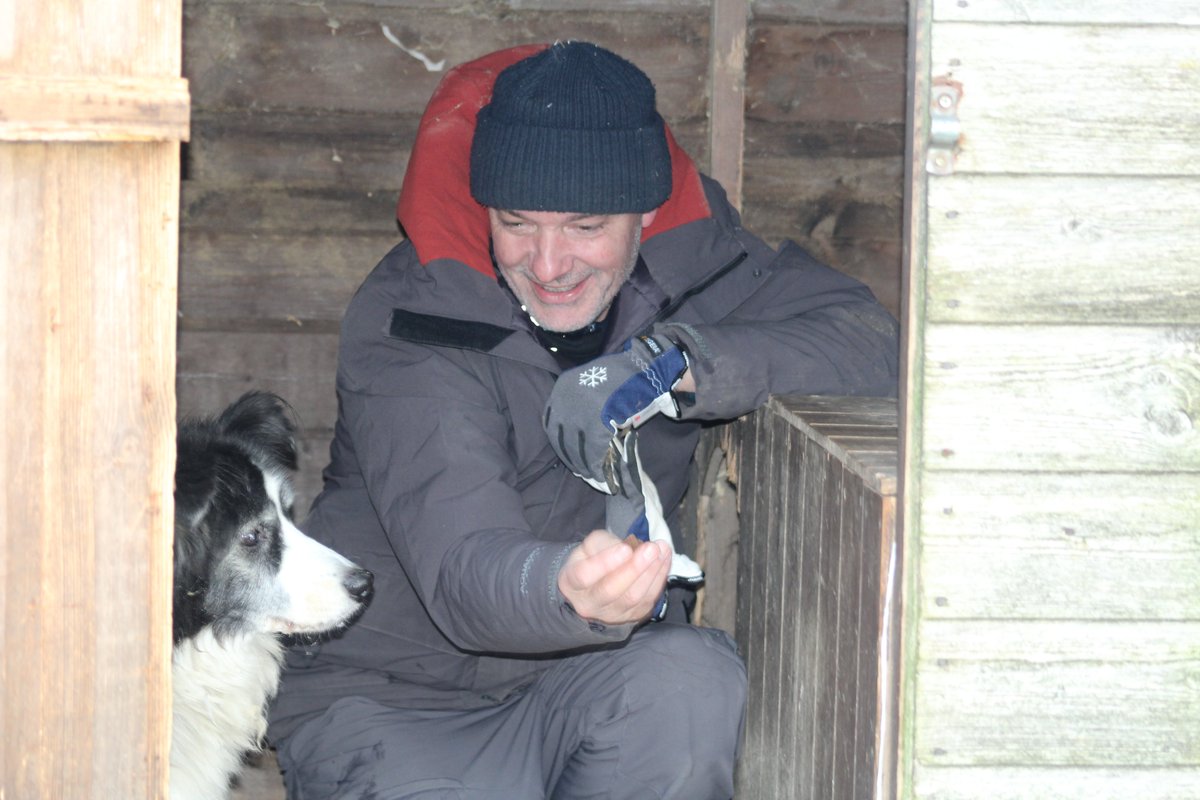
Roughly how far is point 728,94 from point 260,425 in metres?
1.37

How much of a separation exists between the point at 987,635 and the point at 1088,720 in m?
0.16

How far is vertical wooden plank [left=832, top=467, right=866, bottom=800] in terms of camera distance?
1.80 metres

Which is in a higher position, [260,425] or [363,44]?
[363,44]

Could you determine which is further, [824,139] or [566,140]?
[824,139]

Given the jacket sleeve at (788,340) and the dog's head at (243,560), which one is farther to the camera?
the dog's head at (243,560)

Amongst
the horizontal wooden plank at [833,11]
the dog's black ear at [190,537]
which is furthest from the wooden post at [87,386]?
the horizontal wooden plank at [833,11]

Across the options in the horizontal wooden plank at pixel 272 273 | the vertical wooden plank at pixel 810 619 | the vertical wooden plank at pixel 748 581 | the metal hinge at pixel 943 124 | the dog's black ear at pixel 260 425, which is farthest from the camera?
the horizontal wooden plank at pixel 272 273

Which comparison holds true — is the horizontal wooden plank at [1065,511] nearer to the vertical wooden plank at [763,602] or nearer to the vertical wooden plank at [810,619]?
the vertical wooden plank at [810,619]

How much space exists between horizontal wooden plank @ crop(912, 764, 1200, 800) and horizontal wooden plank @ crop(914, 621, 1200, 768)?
0.01m

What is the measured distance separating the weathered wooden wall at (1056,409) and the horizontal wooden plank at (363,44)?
190cm

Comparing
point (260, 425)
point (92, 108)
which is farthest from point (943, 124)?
point (260, 425)

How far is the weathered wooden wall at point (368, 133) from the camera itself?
3211 mm

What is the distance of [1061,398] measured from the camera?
151 centimetres

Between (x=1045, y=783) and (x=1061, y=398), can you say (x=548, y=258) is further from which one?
(x=1045, y=783)
